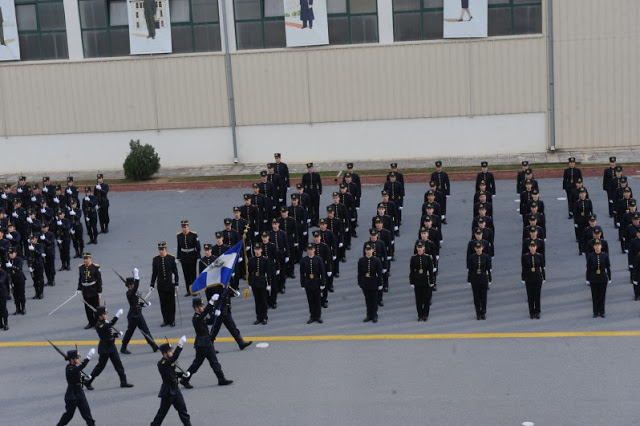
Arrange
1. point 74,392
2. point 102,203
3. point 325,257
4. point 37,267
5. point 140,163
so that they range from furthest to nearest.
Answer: point 140,163, point 102,203, point 37,267, point 325,257, point 74,392

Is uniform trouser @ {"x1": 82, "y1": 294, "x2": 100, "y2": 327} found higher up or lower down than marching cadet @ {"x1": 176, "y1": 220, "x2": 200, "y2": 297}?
lower down

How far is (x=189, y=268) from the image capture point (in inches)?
833

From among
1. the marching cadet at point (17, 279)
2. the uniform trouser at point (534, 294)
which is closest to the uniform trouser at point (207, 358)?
the marching cadet at point (17, 279)

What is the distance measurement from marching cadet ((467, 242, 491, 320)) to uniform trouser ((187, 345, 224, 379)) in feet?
16.6

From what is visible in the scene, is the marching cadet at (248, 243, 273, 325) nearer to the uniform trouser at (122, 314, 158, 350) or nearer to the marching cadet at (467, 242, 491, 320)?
the uniform trouser at (122, 314, 158, 350)

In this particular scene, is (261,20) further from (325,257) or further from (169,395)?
(169,395)

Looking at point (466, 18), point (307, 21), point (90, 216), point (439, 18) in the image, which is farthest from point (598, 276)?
point (307, 21)

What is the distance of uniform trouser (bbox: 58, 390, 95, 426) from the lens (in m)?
14.5

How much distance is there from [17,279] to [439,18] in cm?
1775

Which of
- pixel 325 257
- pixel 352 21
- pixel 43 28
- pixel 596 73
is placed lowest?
pixel 325 257

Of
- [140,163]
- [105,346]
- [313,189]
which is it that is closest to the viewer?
[105,346]

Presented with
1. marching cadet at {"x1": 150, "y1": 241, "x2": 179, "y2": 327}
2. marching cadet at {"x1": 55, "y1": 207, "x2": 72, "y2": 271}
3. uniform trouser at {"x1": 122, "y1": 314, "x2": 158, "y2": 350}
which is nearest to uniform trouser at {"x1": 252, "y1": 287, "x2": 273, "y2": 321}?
marching cadet at {"x1": 150, "y1": 241, "x2": 179, "y2": 327}

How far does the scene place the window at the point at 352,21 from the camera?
109 ft

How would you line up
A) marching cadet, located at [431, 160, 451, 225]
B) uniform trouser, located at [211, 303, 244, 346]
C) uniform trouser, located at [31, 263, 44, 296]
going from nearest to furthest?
1. uniform trouser, located at [211, 303, 244, 346]
2. uniform trouser, located at [31, 263, 44, 296]
3. marching cadet, located at [431, 160, 451, 225]
